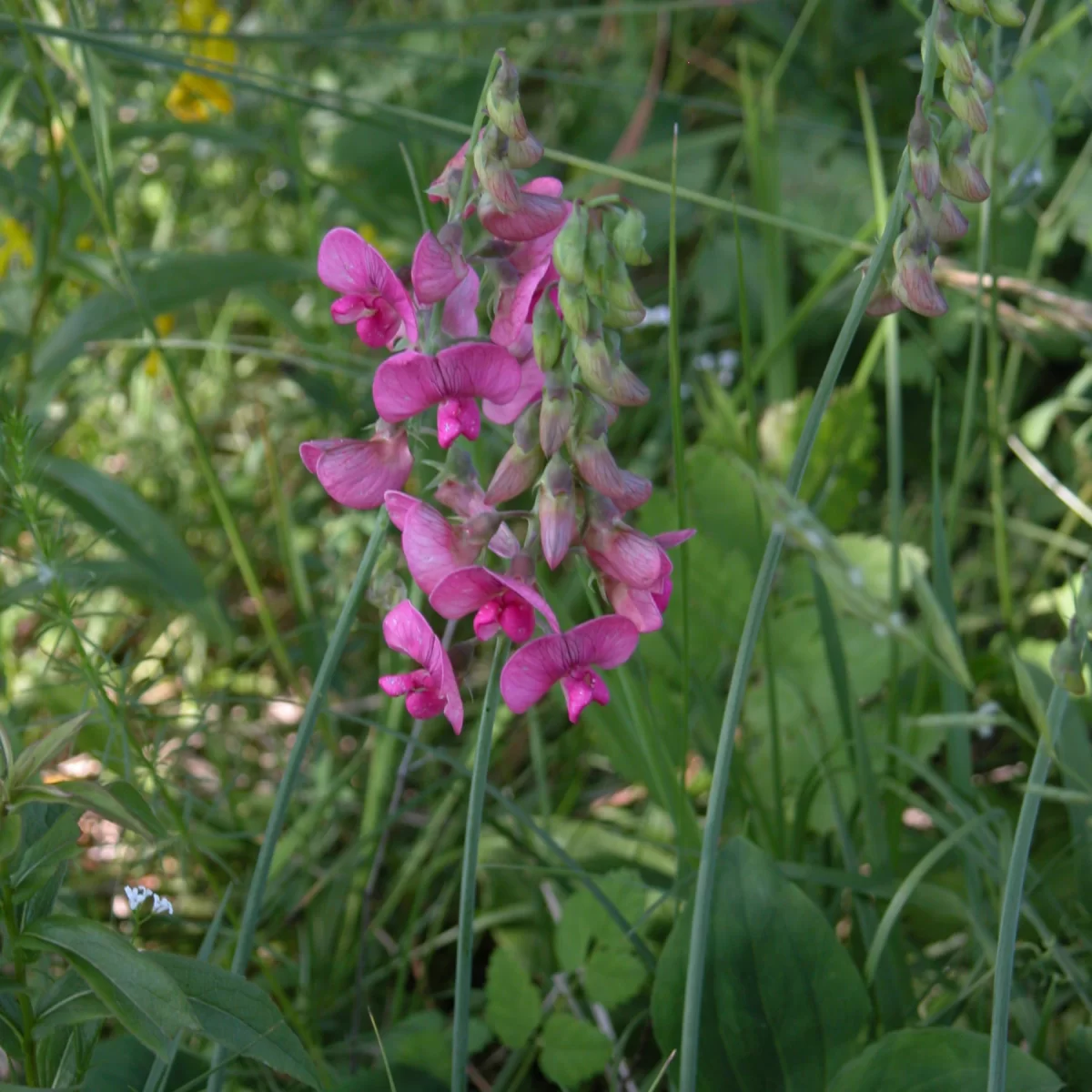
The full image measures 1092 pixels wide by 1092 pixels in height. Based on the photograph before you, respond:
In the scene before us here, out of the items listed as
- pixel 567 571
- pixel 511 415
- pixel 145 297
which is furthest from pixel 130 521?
pixel 511 415

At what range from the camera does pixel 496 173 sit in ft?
2.84

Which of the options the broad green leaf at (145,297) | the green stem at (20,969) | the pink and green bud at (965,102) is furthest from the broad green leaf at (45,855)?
the broad green leaf at (145,297)

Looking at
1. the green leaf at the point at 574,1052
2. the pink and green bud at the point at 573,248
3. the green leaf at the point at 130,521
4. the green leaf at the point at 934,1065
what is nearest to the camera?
the pink and green bud at the point at 573,248

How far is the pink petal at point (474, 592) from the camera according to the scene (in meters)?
0.84

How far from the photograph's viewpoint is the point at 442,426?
0.90m

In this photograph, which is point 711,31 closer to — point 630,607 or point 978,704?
point 978,704

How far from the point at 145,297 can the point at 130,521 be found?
326 mm

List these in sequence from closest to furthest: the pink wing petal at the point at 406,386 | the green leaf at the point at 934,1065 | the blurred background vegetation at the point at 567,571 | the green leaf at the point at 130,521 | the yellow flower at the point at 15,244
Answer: the pink wing petal at the point at 406,386, the green leaf at the point at 934,1065, the blurred background vegetation at the point at 567,571, the green leaf at the point at 130,521, the yellow flower at the point at 15,244

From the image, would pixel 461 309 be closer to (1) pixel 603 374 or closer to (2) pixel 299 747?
(1) pixel 603 374

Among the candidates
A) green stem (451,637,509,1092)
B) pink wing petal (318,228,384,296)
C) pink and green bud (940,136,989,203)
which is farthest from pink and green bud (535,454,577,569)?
pink and green bud (940,136,989,203)

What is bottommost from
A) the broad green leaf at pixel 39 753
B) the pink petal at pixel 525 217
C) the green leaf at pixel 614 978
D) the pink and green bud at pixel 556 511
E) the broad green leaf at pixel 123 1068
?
the green leaf at pixel 614 978

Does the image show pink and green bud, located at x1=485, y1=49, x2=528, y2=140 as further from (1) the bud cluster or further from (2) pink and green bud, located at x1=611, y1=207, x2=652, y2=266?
(1) the bud cluster

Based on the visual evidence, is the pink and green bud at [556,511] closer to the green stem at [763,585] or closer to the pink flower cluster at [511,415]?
the pink flower cluster at [511,415]

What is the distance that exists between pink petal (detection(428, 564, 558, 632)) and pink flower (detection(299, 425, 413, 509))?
12cm
